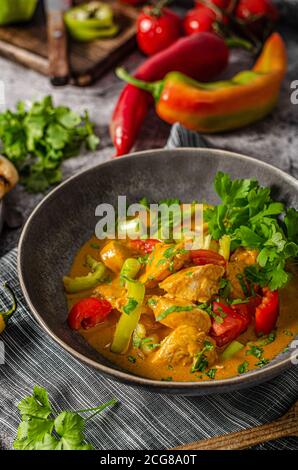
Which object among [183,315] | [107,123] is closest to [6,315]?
[183,315]

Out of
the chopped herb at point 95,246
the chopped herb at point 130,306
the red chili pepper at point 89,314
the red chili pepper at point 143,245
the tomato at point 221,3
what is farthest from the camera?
the tomato at point 221,3

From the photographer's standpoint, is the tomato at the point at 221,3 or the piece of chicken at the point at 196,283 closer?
the piece of chicken at the point at 196,283

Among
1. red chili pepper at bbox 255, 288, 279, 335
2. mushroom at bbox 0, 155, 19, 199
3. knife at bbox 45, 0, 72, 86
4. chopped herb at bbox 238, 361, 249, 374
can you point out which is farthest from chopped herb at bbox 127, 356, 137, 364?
knife at bbox 45, 0, 72, 86

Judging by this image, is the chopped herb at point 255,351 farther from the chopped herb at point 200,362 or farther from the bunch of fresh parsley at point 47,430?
the bunch of fresh parsley at point 47,430

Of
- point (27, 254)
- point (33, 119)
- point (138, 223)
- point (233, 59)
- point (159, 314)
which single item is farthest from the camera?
point (233, 59)

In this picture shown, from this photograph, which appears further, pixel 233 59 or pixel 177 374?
pixel 233 59

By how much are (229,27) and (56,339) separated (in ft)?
11.0

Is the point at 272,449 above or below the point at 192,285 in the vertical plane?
below

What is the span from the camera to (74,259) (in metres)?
3.10

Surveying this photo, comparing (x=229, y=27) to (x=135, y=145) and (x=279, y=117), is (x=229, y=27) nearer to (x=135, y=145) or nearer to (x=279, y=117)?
(x=279, y=117)

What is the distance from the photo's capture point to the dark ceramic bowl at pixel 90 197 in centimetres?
275

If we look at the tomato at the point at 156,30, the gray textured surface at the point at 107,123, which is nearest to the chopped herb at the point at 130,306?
the gray textured surface at the point at 107,123

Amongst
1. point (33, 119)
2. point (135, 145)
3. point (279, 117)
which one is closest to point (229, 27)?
point (279, 117)

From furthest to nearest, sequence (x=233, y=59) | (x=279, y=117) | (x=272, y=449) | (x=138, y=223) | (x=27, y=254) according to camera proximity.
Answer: (x=233, y=59) < (x=279, y=117) < (x=138, y=223) < (x=27, y=254) < (x=272, y=449)
